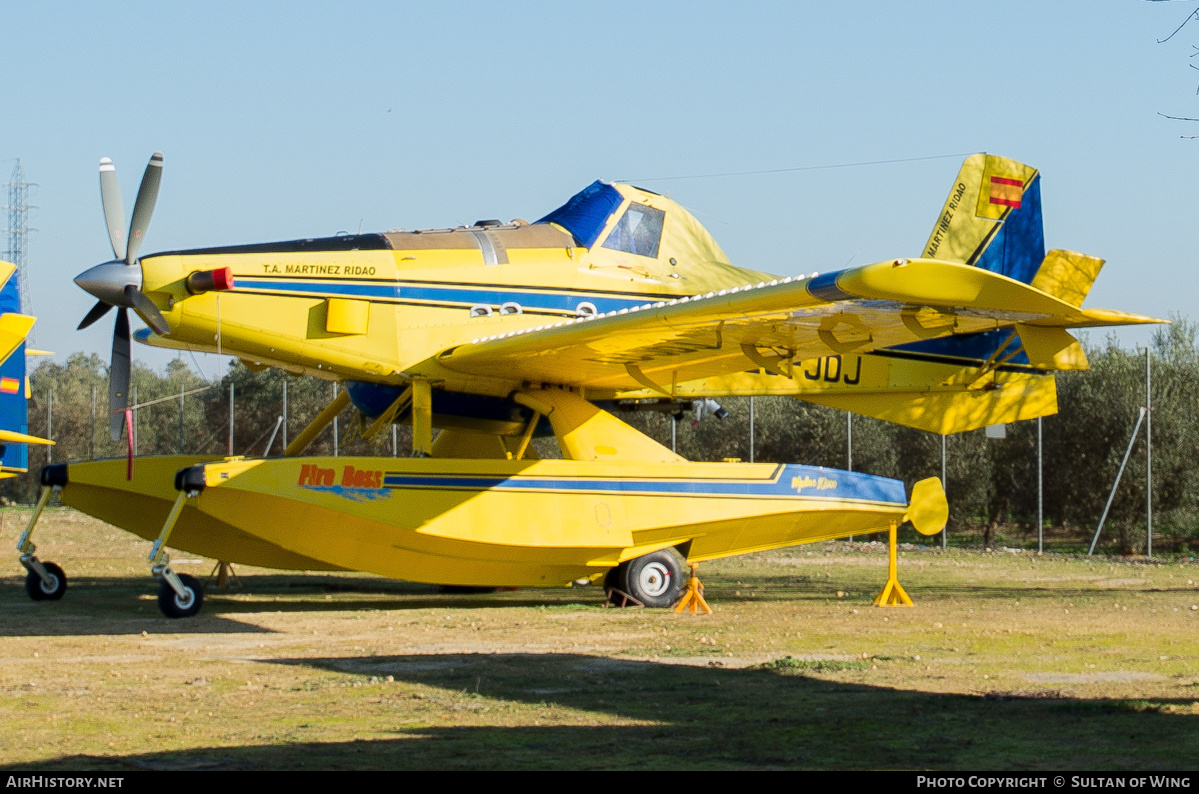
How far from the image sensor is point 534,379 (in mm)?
13664

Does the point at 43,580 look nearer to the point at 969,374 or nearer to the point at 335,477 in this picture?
the point at 335,477

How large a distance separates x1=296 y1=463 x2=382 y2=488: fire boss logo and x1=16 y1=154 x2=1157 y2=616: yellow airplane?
21 mm

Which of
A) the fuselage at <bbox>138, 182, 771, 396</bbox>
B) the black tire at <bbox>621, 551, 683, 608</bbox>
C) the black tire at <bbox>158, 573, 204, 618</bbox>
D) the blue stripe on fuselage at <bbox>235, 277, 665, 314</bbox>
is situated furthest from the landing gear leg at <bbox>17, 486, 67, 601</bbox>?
the black tire at <bbox>621, 551, 683, 608</bbox>

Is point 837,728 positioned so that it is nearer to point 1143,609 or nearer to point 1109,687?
point 1109,687

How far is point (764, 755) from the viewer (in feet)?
17.3

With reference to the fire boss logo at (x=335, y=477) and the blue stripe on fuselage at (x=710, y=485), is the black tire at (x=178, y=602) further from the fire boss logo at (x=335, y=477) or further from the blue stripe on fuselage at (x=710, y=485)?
the blue stripe on fuselage at (x=710, y=485)

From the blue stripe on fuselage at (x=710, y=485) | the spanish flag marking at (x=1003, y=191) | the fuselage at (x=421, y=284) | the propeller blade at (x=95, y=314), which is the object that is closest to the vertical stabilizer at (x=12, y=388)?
the fuselage at (x=421, y=284)

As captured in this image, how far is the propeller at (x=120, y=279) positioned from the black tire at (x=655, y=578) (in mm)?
5290

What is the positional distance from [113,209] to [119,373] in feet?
5.28

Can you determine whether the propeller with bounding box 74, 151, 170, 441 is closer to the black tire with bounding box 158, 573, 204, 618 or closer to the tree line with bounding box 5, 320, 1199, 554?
the black tire with bounding box 158, 573, 204, 618

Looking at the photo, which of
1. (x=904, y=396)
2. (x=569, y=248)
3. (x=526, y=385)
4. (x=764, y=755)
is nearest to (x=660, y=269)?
(x=569, y=248)

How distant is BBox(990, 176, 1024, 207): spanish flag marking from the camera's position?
52.8 feet

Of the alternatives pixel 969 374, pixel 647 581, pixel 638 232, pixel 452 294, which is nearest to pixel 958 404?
pixel 969 374

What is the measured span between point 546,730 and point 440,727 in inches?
20.9
